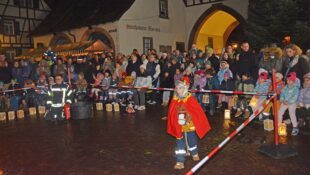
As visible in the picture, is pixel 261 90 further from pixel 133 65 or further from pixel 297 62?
pixel 133 65

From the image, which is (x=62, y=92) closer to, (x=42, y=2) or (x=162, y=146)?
(x=162, y=146)

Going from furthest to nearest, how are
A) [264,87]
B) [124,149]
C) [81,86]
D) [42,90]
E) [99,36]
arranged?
[99,36] → [81,86] → [42,90] → [264,87] → [124,149]

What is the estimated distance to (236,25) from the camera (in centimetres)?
3017

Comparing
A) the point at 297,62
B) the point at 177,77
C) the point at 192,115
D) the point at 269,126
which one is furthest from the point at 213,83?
the point at 192,115

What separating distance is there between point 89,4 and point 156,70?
15688mm

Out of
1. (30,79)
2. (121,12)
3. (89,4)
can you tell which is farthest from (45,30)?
(30,79)

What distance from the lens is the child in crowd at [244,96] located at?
33.1ft

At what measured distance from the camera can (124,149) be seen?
7449 mm

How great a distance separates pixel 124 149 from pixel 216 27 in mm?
23659

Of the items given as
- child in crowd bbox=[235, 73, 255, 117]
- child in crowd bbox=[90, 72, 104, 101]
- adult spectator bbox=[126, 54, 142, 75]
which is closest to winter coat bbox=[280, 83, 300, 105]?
child in crowd bbox=[235, 73, 255, 117]

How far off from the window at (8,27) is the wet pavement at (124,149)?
2027cm

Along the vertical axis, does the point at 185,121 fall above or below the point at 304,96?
below

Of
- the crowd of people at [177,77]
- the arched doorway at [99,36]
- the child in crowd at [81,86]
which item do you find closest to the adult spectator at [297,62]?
the crowd of people at [177,77]

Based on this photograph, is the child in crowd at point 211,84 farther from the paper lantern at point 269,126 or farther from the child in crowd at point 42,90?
the child in crowd at point 42,90
